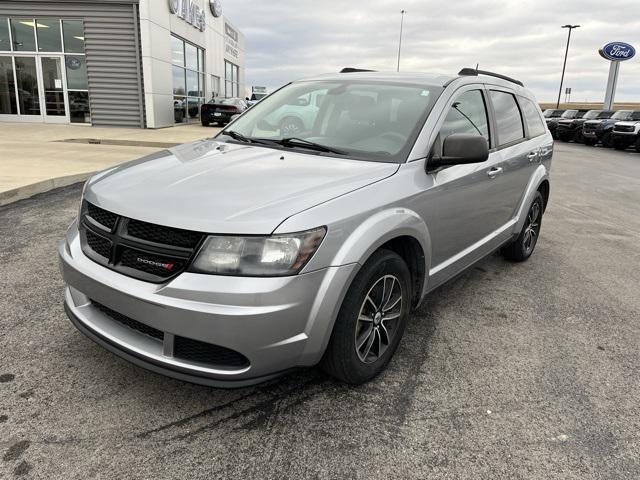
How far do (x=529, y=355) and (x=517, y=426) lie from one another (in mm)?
843

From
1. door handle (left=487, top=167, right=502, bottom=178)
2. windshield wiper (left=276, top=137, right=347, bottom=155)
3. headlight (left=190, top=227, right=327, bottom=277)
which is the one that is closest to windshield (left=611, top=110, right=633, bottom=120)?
door handle (left=487, top=167, right=502, bottom=178)

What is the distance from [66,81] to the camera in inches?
727

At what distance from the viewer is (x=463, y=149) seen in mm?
2936

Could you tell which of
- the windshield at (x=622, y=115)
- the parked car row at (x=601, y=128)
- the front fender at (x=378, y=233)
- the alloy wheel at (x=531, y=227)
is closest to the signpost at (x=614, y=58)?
the parked car row at (x=601, y=128)

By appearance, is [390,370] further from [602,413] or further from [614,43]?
[614,43]

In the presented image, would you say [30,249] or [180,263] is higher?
[180,263]

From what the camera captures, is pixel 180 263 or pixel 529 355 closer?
pixel 180 263

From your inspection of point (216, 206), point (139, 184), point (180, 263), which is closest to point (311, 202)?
point (216, 206)

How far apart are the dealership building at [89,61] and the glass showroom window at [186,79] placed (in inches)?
18.4

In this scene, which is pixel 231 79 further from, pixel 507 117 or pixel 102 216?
pixel 102 216

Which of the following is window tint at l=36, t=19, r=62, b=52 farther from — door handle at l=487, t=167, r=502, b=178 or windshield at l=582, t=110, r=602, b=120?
windshield at l=582, t=110, r=602, b=120

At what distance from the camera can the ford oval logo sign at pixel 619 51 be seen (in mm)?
33281

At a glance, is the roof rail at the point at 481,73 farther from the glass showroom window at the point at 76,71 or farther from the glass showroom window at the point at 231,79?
the glass showroom window at the point at 231,79

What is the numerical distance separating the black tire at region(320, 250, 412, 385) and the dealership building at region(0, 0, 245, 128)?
17.0 metres
